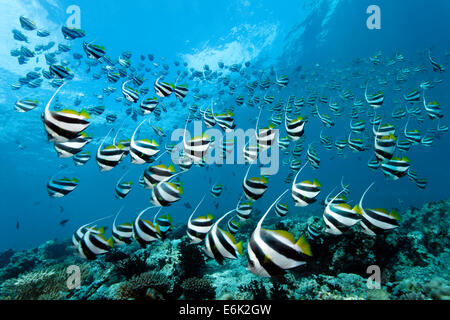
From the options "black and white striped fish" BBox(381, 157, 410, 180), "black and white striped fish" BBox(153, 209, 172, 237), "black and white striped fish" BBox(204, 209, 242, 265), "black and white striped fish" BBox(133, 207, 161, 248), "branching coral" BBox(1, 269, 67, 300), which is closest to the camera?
"black and white striped fish" BBox(204, 209, 242, 265)

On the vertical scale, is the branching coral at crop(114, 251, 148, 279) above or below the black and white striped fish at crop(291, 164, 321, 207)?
below

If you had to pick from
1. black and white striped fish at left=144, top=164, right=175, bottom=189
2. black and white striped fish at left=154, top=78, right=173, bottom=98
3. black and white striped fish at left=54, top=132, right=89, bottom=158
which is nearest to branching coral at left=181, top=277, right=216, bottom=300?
black and white striped fish at left=144, top=164, right=175, bottom=189

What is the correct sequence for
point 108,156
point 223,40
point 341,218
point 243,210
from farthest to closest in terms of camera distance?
point 223,40 < point 243,210 < point 108,156 < point 341,218

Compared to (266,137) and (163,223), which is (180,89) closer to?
(266,137)

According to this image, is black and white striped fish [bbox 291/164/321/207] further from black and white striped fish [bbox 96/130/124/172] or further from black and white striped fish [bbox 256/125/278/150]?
black and white striped fish [bbox 96/130/124/172]

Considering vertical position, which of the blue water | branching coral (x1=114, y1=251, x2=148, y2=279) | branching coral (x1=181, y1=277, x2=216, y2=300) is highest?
the blue water

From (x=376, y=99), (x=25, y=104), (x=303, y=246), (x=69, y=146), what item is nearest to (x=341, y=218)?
(x=303, y=246)

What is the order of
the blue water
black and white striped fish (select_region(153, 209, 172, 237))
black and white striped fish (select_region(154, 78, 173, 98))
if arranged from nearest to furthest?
1. black and white striped fish (select_region(153, 209, 172, 237))
2. black and white striped fish (select_region(154, 78, 173, 98))
3. the blue water

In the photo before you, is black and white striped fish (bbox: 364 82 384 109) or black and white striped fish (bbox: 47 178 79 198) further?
black and white striped fish (bbox: 364 82 384 109)

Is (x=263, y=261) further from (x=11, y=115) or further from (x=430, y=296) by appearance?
(x=11, y=115)

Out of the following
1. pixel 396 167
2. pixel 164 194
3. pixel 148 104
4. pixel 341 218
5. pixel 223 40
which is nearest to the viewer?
pixel 341 218

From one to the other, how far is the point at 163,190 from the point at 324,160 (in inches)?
3552

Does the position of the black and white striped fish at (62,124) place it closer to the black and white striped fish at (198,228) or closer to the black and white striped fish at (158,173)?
the black and white striped fish at (158,173)

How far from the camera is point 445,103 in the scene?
44375mm
